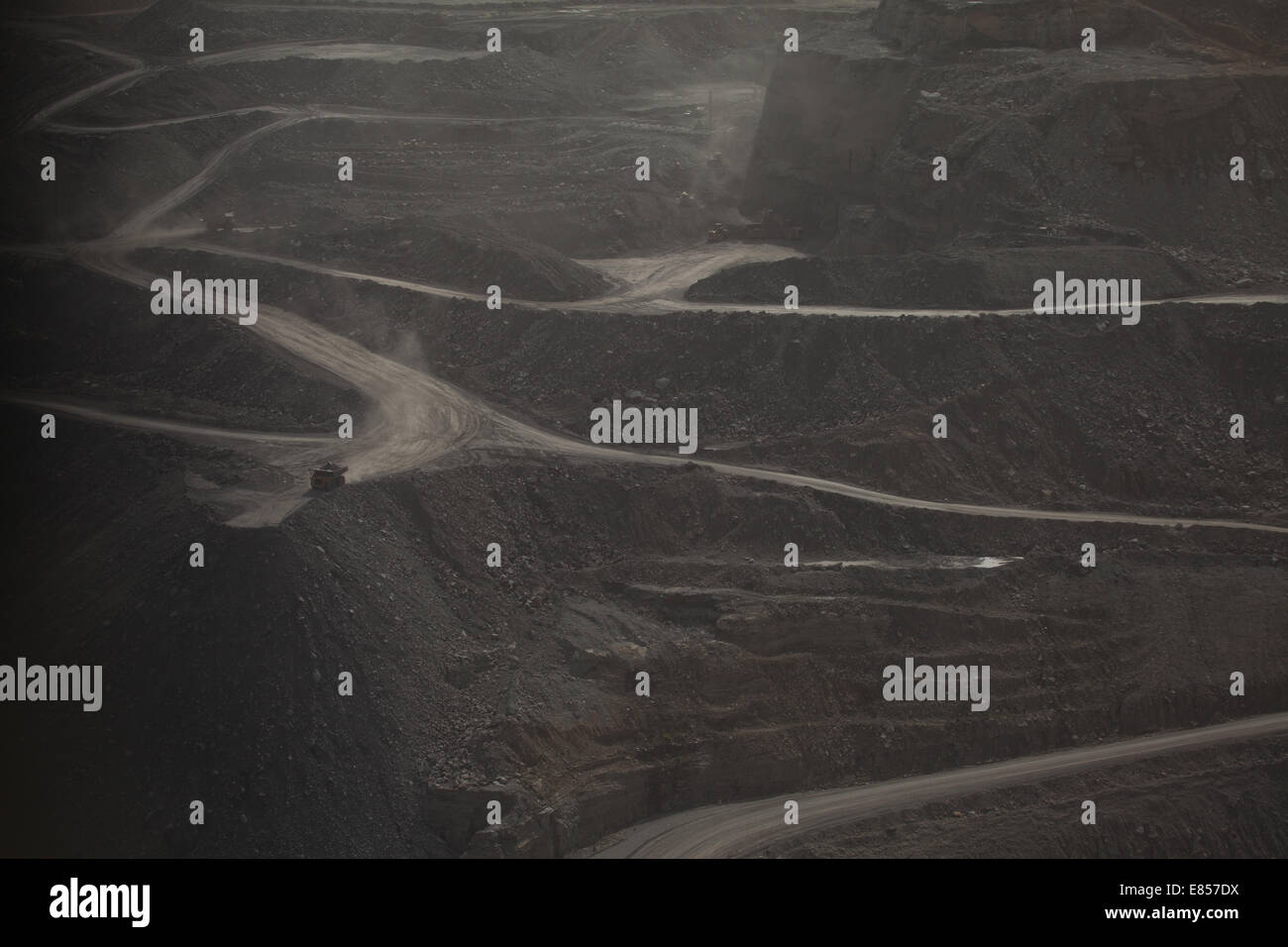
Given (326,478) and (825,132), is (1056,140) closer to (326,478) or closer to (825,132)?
(825,132)

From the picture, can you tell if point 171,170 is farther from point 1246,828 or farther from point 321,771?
point 1246,828

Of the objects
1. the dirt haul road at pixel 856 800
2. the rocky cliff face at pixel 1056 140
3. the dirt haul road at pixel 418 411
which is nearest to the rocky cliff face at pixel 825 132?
the rocky cliff face at pixel 1056 140

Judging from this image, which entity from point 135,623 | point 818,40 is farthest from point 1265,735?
point 818,40

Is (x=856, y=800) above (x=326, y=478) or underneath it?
underneath

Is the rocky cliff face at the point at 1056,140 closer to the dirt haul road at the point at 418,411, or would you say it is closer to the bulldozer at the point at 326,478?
the dirt haul road at the point at 418,411

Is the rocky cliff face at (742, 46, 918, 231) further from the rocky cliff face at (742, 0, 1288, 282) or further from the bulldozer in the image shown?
the bulldozer

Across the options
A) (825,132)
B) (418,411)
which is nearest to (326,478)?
(418,411)
